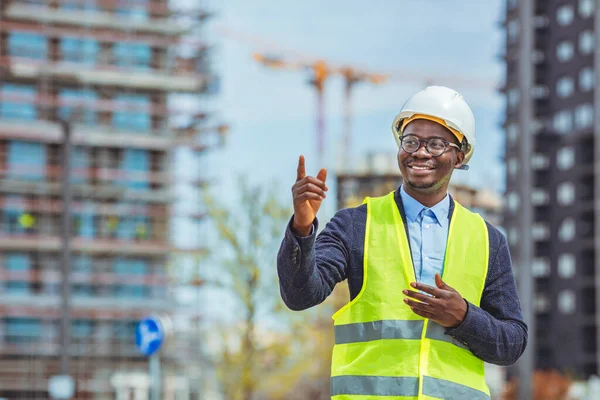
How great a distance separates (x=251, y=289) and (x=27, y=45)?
17193 millimetres

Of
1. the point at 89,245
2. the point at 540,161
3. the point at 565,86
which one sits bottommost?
the point at 89,245

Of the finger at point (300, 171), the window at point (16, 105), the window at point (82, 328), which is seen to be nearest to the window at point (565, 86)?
the window at point (16, 105)

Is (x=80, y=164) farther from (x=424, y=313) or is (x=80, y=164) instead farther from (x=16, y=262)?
(x=424, y=313)

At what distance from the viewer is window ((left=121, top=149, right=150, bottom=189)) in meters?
46.6

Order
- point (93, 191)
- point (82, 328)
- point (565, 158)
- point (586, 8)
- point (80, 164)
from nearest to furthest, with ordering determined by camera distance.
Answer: point (82, 328) < point (93, 191) < point (80, 164) < point (586, 8) < point (565, 158)

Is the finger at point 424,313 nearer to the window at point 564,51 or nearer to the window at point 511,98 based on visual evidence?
the window at point 564,51

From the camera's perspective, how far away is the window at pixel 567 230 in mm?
73688

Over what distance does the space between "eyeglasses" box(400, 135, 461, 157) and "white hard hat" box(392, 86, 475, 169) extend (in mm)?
54

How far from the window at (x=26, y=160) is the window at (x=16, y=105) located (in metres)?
0.96

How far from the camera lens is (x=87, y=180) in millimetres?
45625

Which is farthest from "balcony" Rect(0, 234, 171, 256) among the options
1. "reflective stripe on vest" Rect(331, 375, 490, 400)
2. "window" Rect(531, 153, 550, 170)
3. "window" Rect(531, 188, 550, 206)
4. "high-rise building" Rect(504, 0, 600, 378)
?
"reflective stripe on vest" Rect(331, 375, 490, 400)

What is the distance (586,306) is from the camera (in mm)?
71938

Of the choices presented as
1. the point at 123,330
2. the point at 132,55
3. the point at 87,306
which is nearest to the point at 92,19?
the point at 132,55

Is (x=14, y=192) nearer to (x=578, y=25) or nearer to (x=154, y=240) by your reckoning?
(x=154, y=240)
